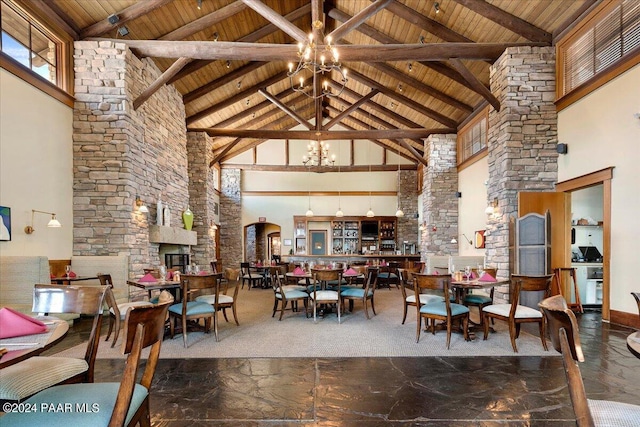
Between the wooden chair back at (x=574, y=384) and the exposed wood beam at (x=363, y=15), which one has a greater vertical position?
the exposed wood beam at (x=363, y=15)

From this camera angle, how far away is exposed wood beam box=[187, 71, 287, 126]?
10109 millimetres

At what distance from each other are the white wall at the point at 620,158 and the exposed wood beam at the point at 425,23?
8.85 feet

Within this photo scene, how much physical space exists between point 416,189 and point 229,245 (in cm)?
798

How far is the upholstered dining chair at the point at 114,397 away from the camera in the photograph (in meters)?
1.45

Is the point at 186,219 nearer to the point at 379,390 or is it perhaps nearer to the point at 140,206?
A: the point at 140,206

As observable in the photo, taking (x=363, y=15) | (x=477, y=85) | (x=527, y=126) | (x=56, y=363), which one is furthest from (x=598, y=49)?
(x=56, y=363)

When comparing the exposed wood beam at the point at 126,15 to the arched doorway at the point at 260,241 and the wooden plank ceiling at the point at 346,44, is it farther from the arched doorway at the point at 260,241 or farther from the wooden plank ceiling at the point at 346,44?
the arched doorway at the point at 260,241

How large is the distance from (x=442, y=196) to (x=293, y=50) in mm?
6472

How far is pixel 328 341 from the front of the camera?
442 centimetres

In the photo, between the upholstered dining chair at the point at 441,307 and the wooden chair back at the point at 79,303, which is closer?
the wooden chair back at the point at 79,303

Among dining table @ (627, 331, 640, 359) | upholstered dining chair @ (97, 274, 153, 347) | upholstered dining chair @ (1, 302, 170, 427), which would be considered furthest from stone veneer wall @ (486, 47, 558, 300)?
upholstered dining chair @ (1, 302, 170, 427)

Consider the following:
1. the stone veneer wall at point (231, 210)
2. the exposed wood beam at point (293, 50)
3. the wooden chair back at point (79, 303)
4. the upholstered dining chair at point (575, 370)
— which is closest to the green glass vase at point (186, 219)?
the exposed wood beam at point (293, 50)

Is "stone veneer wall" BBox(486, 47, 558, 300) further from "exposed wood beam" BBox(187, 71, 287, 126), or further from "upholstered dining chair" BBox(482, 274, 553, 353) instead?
"exposed wood beam" BBox(187, 71, 287, 126)

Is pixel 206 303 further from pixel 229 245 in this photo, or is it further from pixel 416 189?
pixel 416 189
